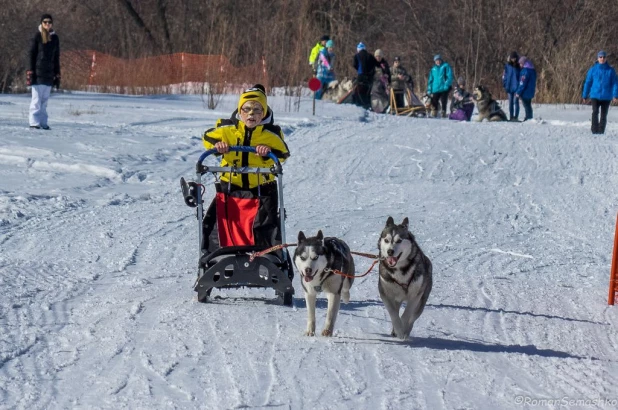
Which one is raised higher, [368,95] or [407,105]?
[368,95]

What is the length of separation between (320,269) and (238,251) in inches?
39.2

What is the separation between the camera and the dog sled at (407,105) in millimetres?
21906

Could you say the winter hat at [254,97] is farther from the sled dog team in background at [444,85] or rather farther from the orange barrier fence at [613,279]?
the sled dog team in background at [444,85]

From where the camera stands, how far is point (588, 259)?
9602 millimetres

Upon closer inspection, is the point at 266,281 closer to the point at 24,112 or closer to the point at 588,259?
the point at 588,259

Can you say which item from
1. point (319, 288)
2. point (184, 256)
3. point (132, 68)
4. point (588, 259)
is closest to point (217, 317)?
point (319, 288)

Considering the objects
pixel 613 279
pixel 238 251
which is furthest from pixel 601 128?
pixel 238 251

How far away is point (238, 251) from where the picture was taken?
6555 mm

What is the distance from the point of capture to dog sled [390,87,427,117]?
21906 mm

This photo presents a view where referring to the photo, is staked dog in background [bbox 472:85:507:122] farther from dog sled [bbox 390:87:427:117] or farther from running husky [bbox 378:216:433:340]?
running husky [bbox 378:216:433:340]

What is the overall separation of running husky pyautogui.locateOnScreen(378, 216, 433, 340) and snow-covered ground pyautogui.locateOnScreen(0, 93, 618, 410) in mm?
173

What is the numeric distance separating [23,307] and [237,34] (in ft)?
52.2

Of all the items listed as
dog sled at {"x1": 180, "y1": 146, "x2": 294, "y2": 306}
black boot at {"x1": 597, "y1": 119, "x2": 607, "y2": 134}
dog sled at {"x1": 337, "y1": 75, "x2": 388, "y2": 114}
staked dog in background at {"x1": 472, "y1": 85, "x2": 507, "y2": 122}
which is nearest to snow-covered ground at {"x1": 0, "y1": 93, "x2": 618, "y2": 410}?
dog sled at {"x1": 180, "y1": 146, "x2": 294, "y2": 306}

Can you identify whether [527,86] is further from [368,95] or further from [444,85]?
[368,95]
